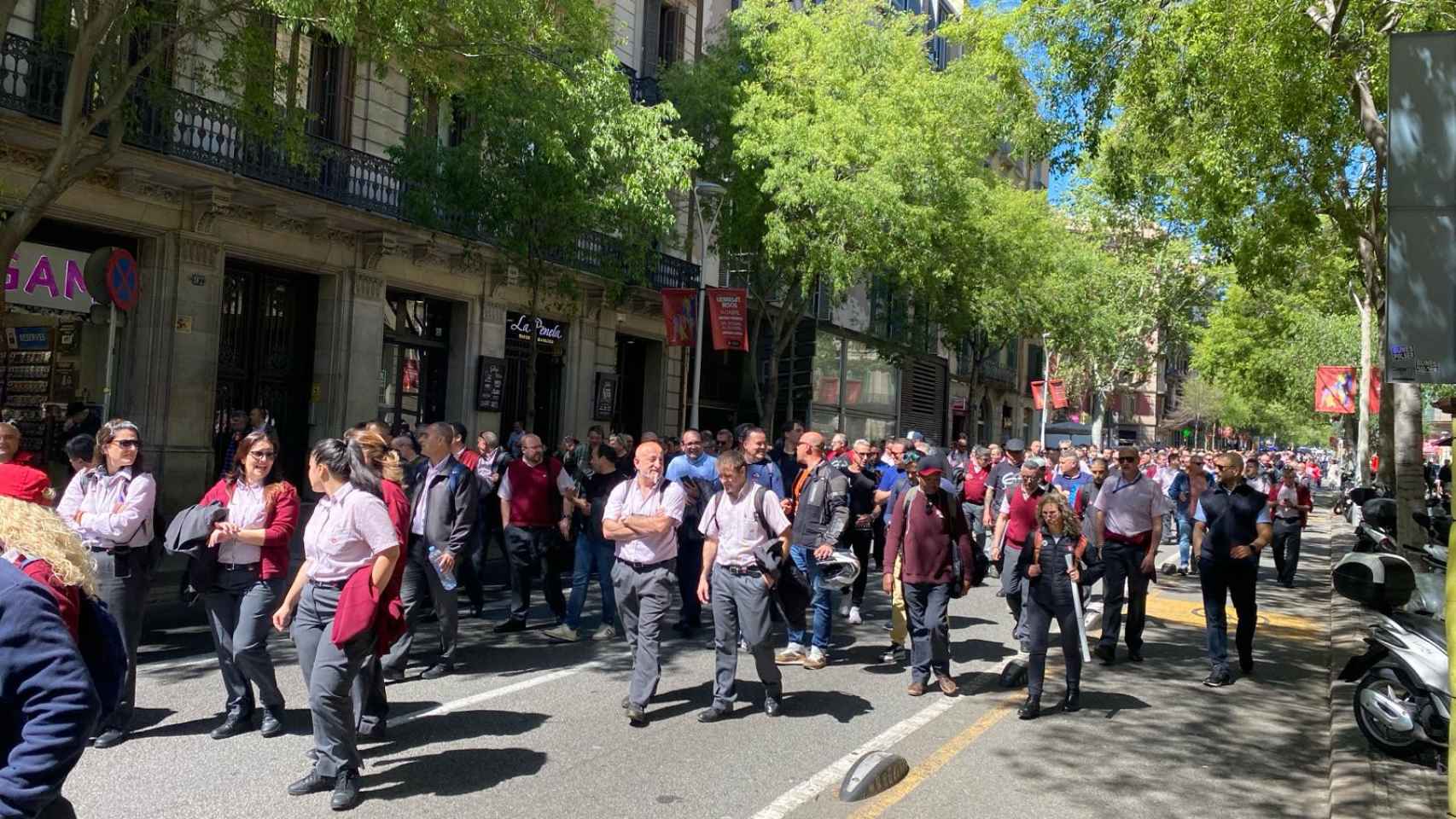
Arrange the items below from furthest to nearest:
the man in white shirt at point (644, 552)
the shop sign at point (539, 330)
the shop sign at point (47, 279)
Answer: the shop sign at point (539, 330) → the shop sign at point (47, 279) → the man in white shirt at point (644, 552)

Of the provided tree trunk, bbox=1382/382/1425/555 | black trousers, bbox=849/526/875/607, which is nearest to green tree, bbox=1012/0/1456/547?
tree trunk, bbox=1382/382/1425/555

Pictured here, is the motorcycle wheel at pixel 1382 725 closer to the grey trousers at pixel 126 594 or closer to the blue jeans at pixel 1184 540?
the grey trousers at pixel 126 594

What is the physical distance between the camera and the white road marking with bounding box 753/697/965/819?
5352 millimetres

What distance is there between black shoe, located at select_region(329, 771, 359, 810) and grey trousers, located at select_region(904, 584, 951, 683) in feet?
13.4

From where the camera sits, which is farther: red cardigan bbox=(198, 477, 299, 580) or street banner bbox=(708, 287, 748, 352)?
street banner bbox=(708, 287, 748, 352)

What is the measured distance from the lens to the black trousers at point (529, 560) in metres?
9.67

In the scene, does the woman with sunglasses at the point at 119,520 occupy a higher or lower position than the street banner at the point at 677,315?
lower

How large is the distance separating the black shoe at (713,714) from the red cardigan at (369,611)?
2119 mm

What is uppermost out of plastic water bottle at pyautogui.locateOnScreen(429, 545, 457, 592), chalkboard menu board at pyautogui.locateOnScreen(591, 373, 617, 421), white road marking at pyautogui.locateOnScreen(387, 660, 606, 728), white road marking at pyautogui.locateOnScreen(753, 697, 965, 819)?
chalkboard menu board at pyautogui.locateOnScreen(591, 373, 617, 421)

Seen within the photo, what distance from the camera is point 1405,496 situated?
38.9 feet

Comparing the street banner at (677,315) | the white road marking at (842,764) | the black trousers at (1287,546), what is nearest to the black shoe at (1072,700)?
the white road marking at (842,764)

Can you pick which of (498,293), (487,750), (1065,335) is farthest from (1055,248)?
(487,750)

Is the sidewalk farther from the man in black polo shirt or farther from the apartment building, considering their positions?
the apartment building

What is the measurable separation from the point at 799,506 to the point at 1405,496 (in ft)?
23.5
